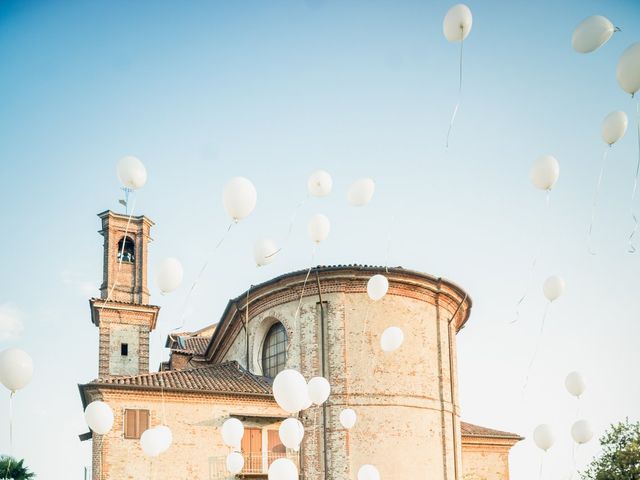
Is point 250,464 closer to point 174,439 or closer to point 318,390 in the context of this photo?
point 174,439

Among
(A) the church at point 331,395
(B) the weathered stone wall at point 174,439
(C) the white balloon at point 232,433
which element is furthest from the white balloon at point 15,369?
(B) the weathered stone wall at point 174,439

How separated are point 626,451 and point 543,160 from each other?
13.8m

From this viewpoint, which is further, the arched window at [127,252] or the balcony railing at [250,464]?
the arched window at [127,252]

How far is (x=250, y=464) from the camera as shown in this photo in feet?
58.2

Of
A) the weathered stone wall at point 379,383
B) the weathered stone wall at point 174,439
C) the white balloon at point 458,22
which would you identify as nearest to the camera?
the white balloon at point 458,22

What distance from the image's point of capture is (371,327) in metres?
19.0

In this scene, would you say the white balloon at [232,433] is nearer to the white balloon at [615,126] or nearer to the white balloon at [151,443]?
the white balloon at [151,443]

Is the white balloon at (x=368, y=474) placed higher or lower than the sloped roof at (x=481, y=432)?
lower

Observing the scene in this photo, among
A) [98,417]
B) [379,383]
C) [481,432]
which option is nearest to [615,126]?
[98,417]

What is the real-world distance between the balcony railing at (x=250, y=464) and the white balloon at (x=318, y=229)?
328 inches

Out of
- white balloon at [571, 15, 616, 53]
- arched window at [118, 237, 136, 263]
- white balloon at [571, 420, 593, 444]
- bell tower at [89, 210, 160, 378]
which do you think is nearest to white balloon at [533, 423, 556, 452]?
white balloon at [571, 420, 593, 444]

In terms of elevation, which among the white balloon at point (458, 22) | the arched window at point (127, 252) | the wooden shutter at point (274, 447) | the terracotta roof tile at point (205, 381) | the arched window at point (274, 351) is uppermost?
the arched window at point (127, 252)

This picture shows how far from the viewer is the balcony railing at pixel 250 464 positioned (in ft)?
56.6

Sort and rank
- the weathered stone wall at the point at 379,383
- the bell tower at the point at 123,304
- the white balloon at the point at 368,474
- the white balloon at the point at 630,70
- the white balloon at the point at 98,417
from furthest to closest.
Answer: the bell tower at the point at 123,304 → the weathered stone wall at the point at 379,383 → the white balloon at the point at 368,474 → the white balloon at the point at 98,417 → the white balloon at the point at 630,70
